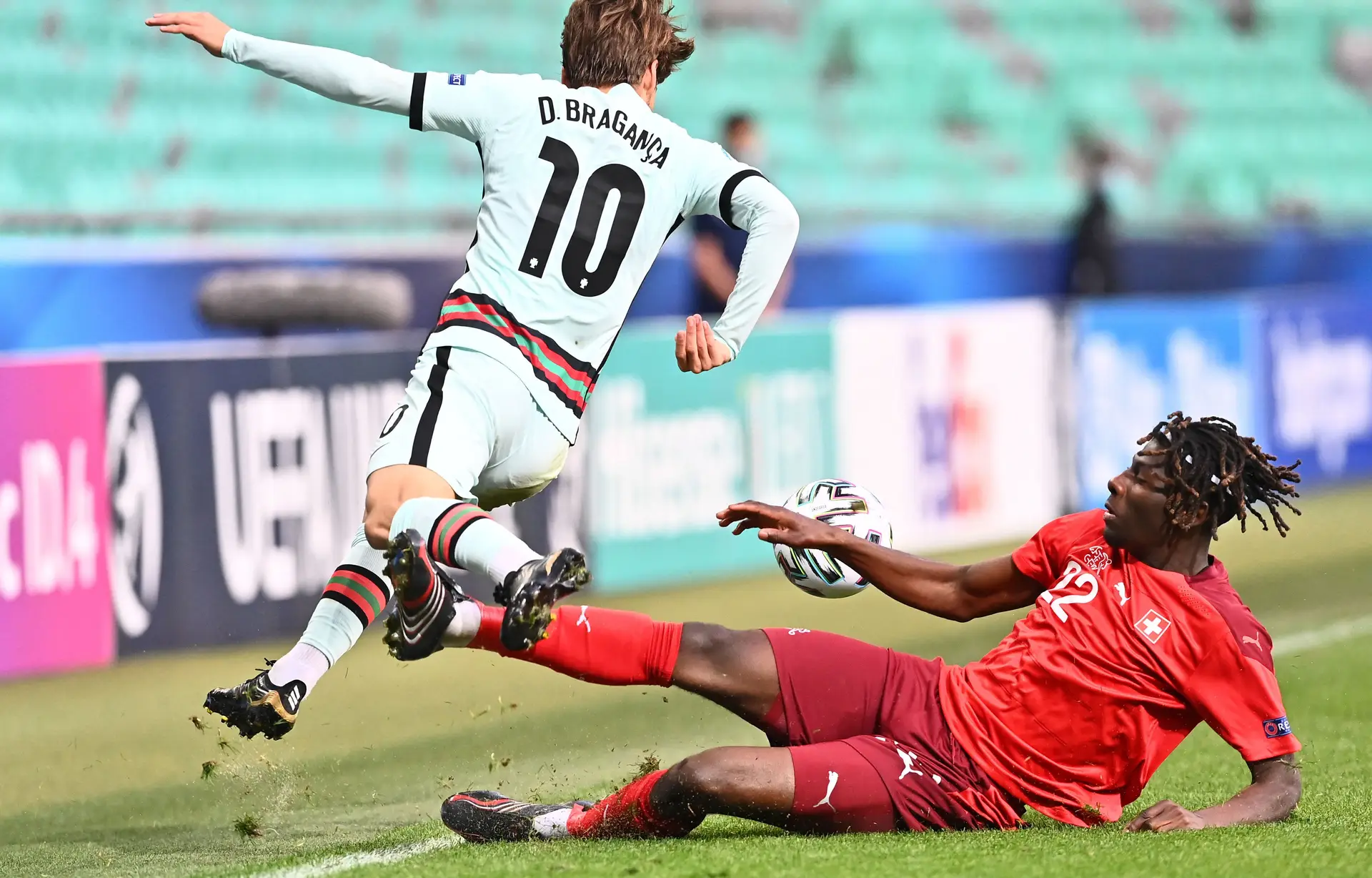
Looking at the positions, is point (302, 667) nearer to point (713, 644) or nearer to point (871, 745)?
point (713, 644)

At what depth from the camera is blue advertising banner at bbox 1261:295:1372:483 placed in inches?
515

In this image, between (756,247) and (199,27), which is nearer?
(199,27)

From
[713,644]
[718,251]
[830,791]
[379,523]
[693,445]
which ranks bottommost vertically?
[830,791]

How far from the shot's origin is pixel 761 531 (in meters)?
4.48

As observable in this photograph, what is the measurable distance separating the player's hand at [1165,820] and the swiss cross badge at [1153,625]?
37 cm

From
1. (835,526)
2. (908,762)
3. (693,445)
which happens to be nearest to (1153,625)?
(908,762)

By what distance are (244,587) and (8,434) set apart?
1144 millimetres

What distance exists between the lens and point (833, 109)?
1364 centimetres

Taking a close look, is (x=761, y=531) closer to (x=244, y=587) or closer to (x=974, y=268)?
(x=244, y=587)

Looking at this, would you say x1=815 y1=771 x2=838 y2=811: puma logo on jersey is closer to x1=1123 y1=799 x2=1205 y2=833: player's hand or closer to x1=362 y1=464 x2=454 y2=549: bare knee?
x1=1123 y1=799 x2=1205 y2=833: player's hand

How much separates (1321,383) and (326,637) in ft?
34.9

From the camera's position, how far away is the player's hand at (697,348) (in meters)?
4.47

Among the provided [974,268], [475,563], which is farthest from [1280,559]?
[475,563]

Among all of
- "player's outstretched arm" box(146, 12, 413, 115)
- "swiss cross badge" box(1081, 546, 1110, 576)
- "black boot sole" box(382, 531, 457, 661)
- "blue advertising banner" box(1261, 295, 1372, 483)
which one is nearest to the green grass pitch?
"black boot sole" box(382, 531, 457, 661)
